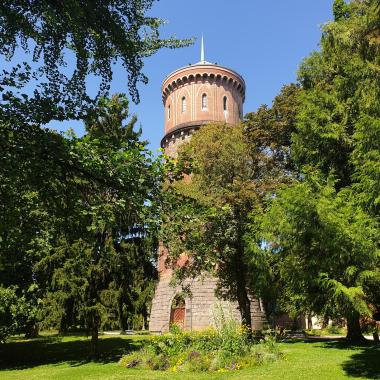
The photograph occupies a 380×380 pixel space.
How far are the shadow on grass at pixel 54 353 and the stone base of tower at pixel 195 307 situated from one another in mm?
5833

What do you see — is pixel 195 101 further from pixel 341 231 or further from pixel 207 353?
pixel 341 231

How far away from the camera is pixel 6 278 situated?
22.0 m

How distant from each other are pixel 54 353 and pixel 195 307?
9.96 m

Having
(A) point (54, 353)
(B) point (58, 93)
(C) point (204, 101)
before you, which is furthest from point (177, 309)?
(B) point (58, 93)

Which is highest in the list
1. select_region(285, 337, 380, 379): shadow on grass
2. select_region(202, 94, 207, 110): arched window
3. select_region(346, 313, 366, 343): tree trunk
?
select_region(202, 94, 207, 110): arched window

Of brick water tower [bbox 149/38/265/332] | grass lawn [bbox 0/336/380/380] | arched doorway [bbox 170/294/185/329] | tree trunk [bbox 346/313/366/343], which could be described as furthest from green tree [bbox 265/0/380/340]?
brick water tower [bbox 149/38/265/332]

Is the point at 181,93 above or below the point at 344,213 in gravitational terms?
above

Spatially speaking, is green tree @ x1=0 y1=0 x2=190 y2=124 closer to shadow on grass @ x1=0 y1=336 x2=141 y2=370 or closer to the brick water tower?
shadow on grass @ x1=0 y1=336 x2=141 y2=370

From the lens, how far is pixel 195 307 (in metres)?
28.5

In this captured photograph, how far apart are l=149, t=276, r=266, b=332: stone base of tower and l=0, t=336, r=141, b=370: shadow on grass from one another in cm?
583

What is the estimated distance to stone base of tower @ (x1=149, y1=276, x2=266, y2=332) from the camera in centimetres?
2809

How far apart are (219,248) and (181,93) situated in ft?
63.9

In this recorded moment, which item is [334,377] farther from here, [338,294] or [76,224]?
[76,224]

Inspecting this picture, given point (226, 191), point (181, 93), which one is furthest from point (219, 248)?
point (181, 93)
